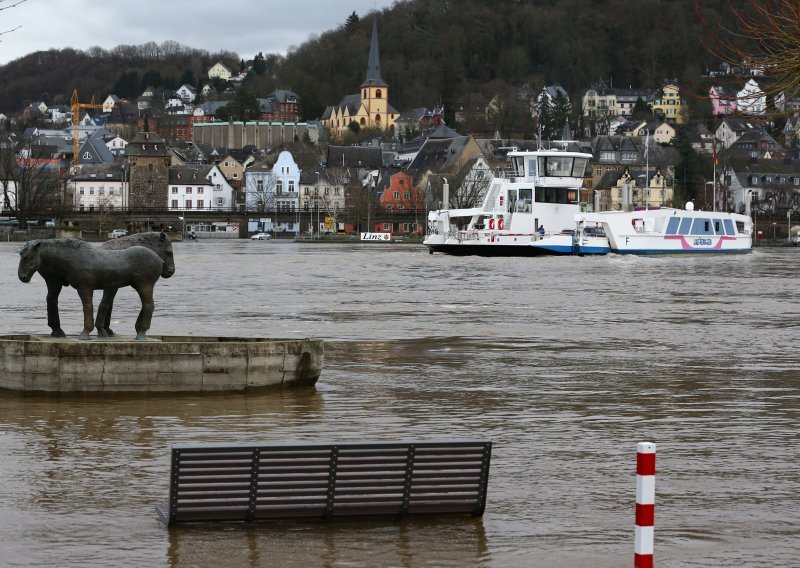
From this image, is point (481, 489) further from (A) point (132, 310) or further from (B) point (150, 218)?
(B) point (150, 218)

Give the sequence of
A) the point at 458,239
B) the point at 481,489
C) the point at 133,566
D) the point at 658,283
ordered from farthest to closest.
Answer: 1. the point at 458,239
2. the point at 658,283
3. the point at 481,489
4. the point at 133,566

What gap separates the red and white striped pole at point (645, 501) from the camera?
9.20 metres

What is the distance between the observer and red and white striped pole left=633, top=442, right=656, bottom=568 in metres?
9.20

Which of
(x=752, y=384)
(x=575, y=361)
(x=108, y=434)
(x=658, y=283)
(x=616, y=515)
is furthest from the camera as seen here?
(x=658, y=283)

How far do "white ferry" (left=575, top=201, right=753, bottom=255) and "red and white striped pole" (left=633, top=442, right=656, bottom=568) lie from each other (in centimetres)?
8790

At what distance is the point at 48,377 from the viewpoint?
18.8 m

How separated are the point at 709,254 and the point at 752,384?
82430 millimetres

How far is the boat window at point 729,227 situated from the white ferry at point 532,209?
11144 millimetres

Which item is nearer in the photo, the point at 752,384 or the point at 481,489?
the point at 481,489

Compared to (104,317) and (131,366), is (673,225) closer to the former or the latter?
(104,317)

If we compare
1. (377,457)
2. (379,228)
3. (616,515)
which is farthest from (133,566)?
(379,228)

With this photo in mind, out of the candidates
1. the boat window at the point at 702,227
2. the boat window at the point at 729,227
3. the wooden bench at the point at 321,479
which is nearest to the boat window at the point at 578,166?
the boat window at the point at 702,227

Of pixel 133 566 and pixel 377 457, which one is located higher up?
pixel 377 457

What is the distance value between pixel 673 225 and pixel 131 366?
3332 inches
